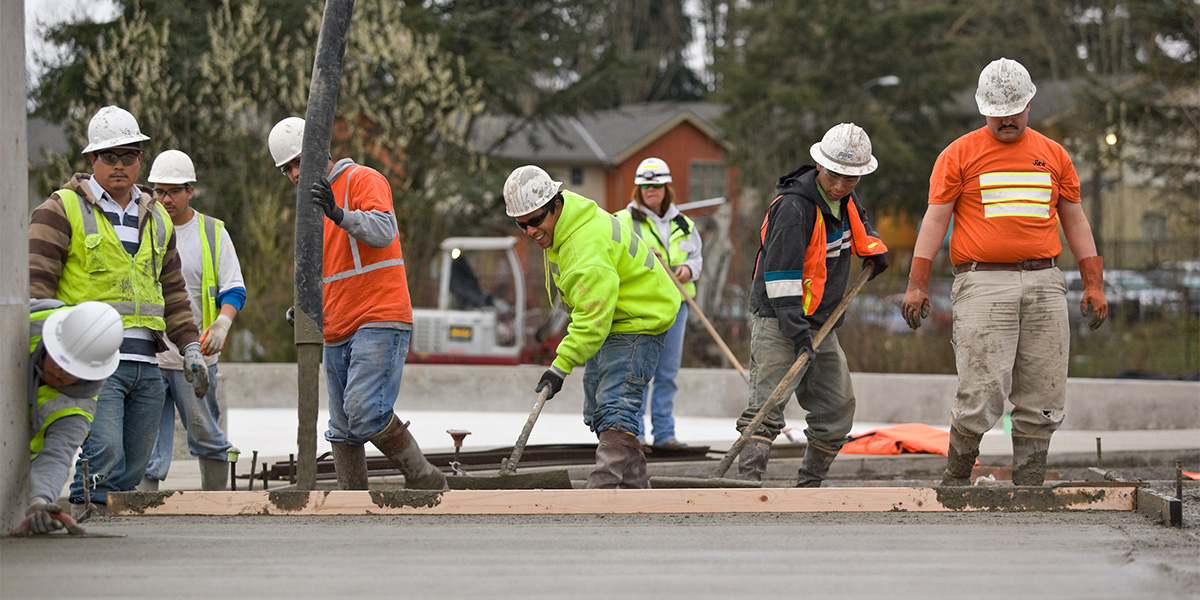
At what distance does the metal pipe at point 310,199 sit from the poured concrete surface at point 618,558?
0.86 m

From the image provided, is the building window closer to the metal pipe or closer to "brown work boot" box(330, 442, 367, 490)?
"brown work boot" box(330, 442, 367, 490)

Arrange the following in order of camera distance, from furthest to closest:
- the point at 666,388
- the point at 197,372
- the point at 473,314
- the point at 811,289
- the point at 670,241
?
the point at 473,314, the point at 670,241, the point at 666,388, the point at 811,289, the point at 197,372

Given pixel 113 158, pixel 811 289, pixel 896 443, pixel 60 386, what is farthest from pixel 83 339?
pixel 896 443

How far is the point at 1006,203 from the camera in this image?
5285 millimetres

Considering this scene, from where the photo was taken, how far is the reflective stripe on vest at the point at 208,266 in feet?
19.9

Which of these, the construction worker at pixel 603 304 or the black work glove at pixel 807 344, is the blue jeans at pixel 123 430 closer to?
the construction worker at pixel 603 304

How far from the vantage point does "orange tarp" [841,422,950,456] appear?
788 centimetres

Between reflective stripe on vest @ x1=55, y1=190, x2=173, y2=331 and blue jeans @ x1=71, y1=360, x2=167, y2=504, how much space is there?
0.25 meters

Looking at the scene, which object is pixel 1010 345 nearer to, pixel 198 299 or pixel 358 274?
pixel 358 274

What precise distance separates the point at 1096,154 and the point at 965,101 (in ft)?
64.3

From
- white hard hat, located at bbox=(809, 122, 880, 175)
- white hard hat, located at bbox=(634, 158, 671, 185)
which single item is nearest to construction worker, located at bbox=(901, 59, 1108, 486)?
white hard hat, located at bbox=(809, 122, 880, 175)

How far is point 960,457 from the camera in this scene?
17.8 ft

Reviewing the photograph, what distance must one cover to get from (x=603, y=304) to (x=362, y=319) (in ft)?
3.64

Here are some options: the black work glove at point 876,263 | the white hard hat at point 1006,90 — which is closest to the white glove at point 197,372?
the black work glove at point 876,263
